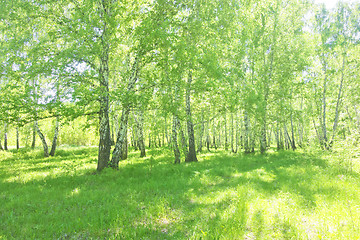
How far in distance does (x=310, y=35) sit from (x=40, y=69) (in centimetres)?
2590

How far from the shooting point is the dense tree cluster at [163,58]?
925cm

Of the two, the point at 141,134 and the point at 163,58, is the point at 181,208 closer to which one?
the point at 163,58

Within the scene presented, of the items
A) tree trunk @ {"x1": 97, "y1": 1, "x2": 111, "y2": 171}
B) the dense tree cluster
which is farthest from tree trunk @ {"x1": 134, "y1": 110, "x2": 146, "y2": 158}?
tree trunk @ {"x1": 97, "y1": 1, "x2": 111, "y2": 171}

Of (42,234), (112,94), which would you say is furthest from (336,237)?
(112,94)

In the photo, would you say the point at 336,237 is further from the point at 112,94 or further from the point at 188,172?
the point at 112,94

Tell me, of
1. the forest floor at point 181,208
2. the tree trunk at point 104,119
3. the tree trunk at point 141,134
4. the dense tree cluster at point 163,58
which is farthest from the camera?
the tree trunk at point 141,134

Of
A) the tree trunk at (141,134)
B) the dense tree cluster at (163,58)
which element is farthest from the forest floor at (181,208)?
the tree trunk at (141,134)

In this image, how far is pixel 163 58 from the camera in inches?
400

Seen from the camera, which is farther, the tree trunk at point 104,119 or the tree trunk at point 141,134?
the tree trunk at point 141,134

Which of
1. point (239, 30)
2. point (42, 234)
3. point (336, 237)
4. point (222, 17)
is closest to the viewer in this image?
point (336, 237)

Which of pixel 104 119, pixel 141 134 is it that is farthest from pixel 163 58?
pixel 141 134

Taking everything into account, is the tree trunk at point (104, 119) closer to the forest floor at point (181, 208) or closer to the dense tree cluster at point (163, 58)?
the dense tree cluster at point (163, 58)

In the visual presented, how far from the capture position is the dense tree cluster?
30.3ft

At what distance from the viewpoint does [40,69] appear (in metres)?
8.87
